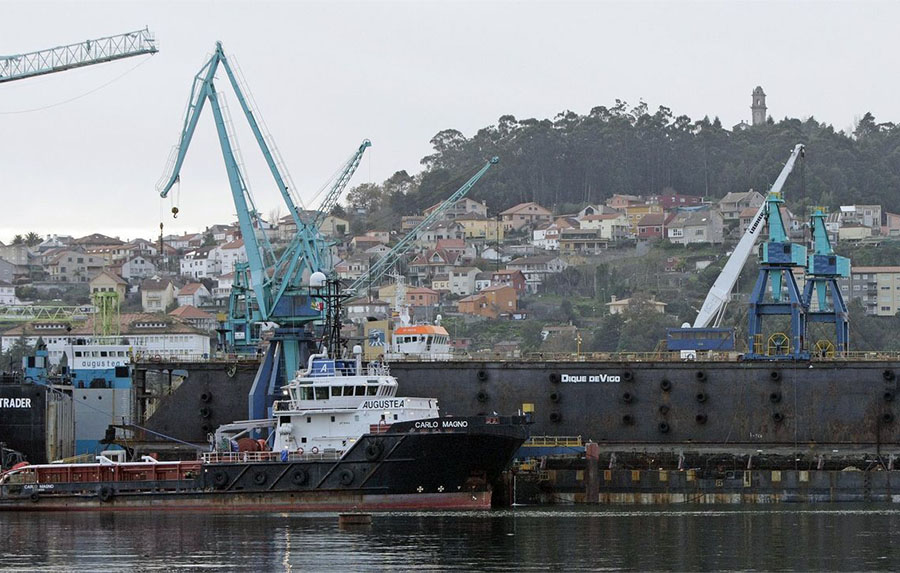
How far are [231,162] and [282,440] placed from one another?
80.4 feet

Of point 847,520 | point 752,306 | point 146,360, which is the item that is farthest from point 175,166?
point 847,520

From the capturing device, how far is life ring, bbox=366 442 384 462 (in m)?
63.8

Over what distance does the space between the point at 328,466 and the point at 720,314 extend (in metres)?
44.1

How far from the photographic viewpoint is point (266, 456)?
6644 centimetres

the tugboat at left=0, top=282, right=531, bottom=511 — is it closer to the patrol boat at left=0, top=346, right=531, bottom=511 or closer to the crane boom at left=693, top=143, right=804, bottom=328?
the patrol boat at left=0, top=346, right=531, bottom=511

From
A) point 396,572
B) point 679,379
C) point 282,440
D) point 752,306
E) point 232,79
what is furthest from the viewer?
point 232,79

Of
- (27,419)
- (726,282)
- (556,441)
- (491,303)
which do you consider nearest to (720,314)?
(726,282)

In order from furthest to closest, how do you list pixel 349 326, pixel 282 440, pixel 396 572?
1. pixel 349 326
2. pixel 282 440
3. pixel 396 572

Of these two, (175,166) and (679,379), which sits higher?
(175,166)

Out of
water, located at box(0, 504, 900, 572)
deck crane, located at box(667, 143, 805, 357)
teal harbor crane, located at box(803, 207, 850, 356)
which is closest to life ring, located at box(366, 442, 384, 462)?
water, located at box(0, 504, 900, 572)

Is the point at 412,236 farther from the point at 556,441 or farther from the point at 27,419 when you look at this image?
the point at 556,441

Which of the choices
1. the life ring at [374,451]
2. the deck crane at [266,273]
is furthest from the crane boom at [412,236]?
the life ring at [374,451]

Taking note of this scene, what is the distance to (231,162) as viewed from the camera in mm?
87500

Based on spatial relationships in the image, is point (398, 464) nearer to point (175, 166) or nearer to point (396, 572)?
point (396, 572)
